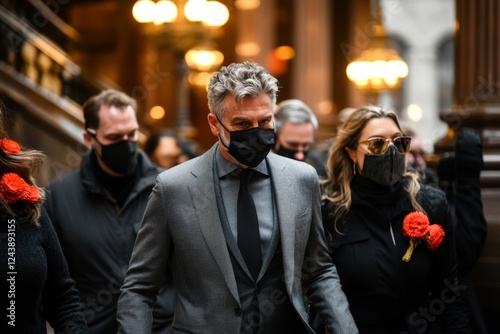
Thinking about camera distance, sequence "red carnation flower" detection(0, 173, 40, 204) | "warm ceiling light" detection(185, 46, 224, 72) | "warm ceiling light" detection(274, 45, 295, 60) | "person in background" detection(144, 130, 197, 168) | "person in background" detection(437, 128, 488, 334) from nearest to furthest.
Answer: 1. "red carnation flower" detection(0, 173, 40, 204)
2. "person in background" detection(437, 128, 488, 334)
3. "person in background" detection(144, 130, 197, 168)
4. "warm ceiling light" detection(185, 46, 224, 72)
5. "warm ceiling light" detection(274, 45, 295, 60)

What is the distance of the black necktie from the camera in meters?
3.48

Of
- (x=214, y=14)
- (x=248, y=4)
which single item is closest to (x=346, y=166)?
(x=214, y=14)

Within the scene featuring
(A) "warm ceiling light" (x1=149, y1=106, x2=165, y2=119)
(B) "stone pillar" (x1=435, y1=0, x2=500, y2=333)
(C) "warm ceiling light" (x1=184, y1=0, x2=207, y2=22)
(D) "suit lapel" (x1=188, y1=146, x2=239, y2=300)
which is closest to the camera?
(D) "suit lapel" (x1=188, y1=146, x2=239, y2=300)

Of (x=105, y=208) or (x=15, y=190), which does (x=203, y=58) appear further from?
(x=15, y=190)

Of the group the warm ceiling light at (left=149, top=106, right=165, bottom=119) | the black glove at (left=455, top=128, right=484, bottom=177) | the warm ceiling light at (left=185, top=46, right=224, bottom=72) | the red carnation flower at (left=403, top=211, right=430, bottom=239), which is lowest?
the warm ceiling light at (left=149, top=106, right=165, bottom=119)

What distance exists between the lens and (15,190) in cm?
355

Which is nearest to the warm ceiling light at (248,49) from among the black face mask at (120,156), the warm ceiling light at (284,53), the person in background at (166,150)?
the warm ceiling light at (284,53)

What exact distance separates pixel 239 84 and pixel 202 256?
2.41 ft

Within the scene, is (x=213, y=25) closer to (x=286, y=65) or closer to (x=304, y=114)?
(x=286, y=65)

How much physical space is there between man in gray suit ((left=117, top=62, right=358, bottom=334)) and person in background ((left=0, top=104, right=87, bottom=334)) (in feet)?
1.07

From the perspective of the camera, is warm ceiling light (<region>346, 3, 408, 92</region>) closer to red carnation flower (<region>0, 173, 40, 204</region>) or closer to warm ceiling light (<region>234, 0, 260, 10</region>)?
warm ceiling light (<region>234, 0, 260, 10</region>)

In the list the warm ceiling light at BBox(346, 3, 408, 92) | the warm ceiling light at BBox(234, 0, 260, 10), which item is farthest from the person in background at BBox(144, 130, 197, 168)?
the warm ceiling light at BBox(234, 0, 260, 10)

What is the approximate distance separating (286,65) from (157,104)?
353 cm

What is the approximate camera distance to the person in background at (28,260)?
11.3 ft
